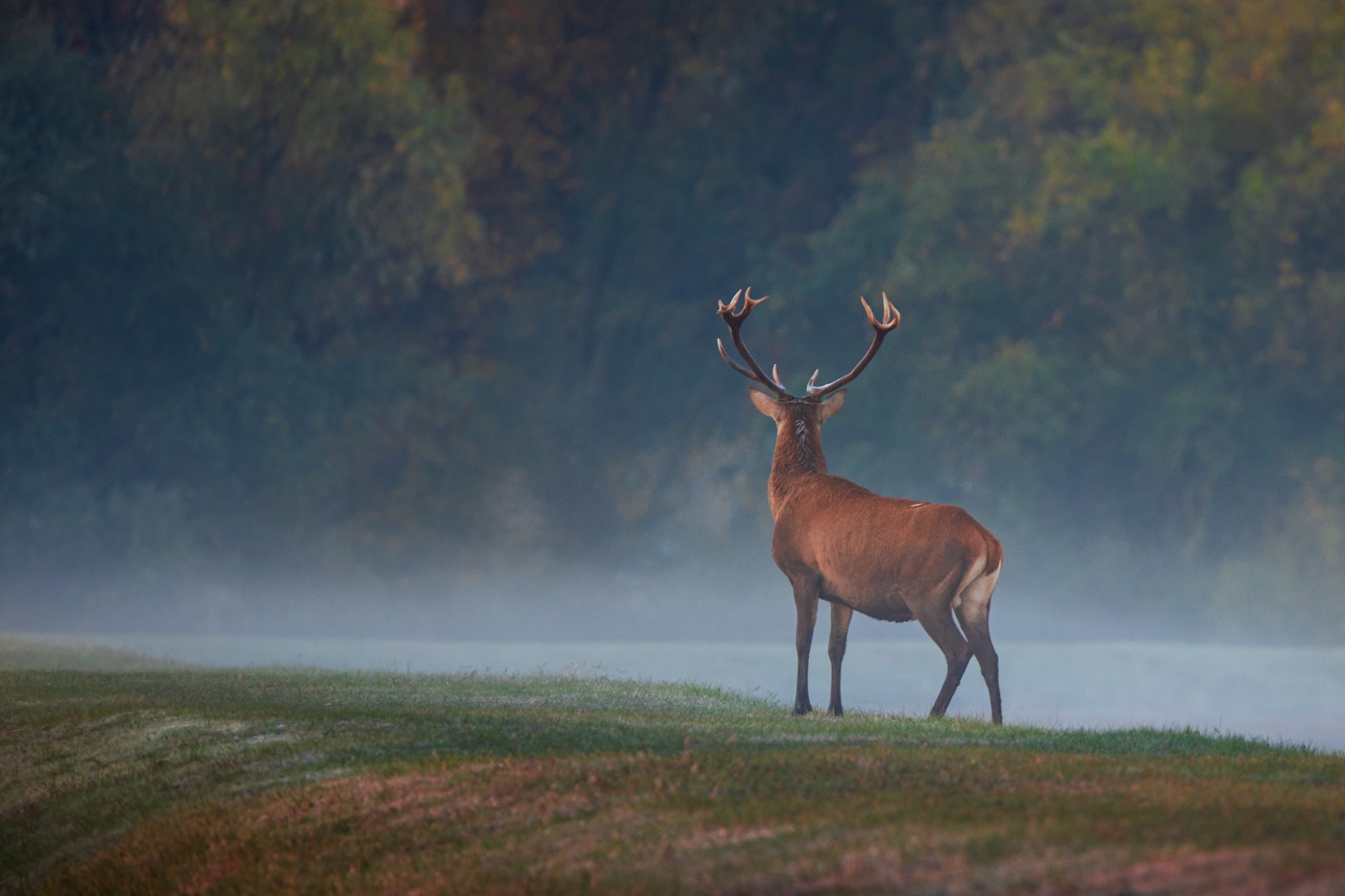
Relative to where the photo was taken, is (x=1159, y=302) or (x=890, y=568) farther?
(x=1159, y=302)

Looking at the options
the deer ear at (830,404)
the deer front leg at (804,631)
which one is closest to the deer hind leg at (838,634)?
the deer front leg at (804,631)

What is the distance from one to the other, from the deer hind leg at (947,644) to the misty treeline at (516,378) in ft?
115

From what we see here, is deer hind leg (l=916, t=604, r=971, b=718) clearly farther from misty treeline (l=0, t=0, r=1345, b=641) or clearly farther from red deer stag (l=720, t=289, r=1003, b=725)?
misty treeline (l=0, t=0, r=1345, b=641)

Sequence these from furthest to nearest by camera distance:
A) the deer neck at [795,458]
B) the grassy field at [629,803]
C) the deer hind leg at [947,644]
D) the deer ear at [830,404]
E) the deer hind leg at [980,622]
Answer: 1. the deer ear at [830,404]
2. the deer neck at [795,458]
3. the deer hind leg at [980,622]
4. the deer hind leg at [947,644]
5. the grassy field at [629,803]

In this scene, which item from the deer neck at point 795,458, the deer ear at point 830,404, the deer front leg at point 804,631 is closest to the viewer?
the deer front leg at point 804,631

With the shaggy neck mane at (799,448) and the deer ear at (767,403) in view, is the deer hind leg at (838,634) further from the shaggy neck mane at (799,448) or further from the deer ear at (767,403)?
the deer ear at (767,403)

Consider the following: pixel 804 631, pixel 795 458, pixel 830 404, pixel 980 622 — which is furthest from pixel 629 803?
pixel 830 404

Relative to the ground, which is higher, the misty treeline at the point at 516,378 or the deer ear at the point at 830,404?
the misty treeline at the point at 516,378

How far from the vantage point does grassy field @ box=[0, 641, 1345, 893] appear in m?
9.59

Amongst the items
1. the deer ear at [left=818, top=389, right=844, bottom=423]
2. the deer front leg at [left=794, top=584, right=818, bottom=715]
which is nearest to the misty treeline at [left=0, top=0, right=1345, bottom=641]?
the deer ear at [left=818, top=389, right=844, bottom=423]

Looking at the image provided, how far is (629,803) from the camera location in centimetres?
1164

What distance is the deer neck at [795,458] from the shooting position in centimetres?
1941

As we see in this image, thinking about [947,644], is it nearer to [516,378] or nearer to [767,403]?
[767,403]

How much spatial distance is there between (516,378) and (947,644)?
4261 centimetres
